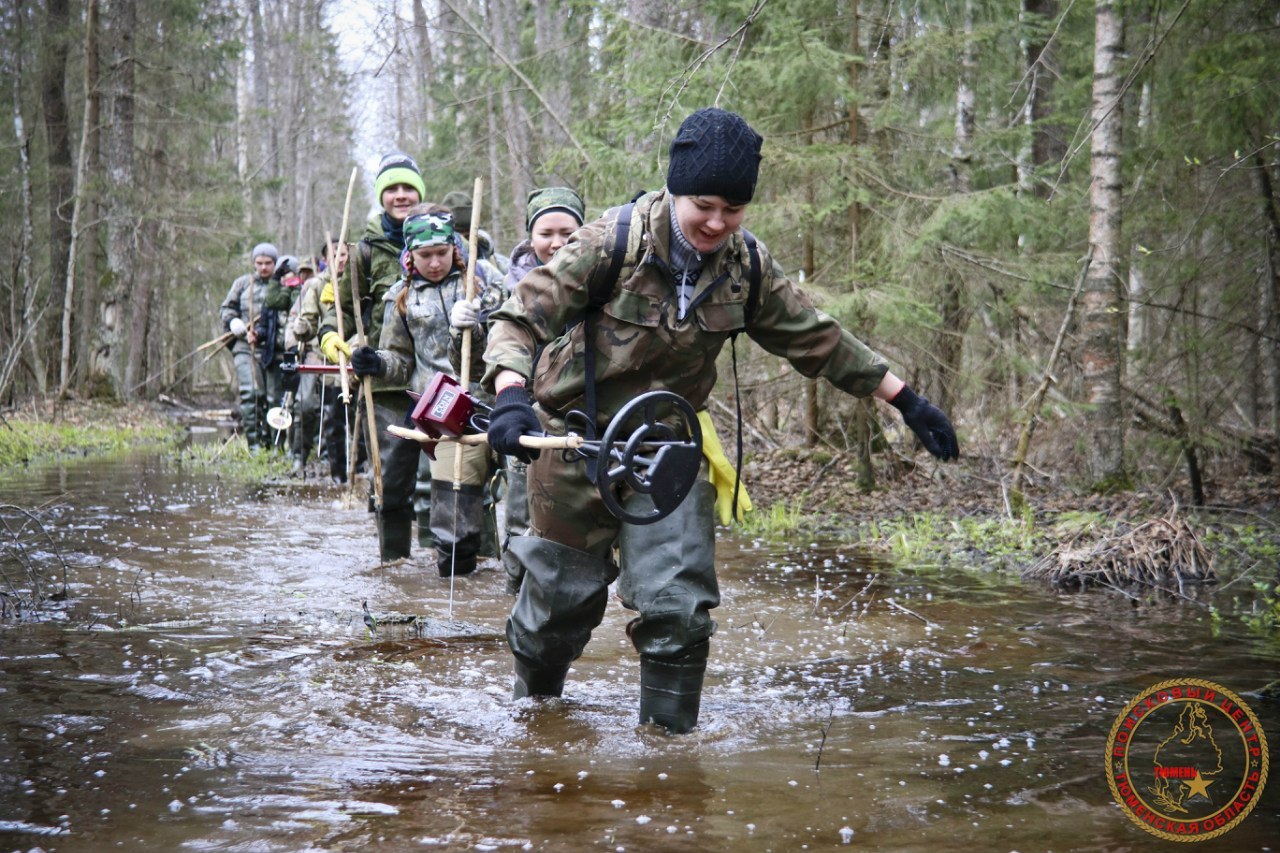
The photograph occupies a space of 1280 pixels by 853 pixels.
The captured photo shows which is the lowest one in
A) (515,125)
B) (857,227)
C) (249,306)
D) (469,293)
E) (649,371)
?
(649,371)

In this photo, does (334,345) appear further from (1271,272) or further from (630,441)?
(1271,272)

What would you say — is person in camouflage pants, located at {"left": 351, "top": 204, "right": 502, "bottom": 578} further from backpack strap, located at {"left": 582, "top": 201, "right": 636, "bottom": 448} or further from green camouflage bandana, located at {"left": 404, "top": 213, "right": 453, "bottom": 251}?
backpack strap, located at {"left": 582, "top": 201, "right": 636, "bottom": 448}

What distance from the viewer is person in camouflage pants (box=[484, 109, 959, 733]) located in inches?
162

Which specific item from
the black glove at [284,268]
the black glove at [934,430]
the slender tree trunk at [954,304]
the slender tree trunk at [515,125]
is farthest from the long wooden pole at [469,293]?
the slender tree trunk at [515,125]

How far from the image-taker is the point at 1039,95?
17562 millimetres

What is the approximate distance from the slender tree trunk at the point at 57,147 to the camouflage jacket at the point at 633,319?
18.6m

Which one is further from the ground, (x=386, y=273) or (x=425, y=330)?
(x=386, y=273)

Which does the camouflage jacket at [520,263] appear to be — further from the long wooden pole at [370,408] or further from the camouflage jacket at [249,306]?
the camouflage jacket at [249,306]

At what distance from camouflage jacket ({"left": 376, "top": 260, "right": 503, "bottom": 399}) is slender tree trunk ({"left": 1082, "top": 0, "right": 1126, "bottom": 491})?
515 cm

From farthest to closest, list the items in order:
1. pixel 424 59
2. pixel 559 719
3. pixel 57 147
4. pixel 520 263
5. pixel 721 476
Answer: pixel 424 59, pixel 57 147, pixel 520 263, pixel 559 719, pixel 721 476

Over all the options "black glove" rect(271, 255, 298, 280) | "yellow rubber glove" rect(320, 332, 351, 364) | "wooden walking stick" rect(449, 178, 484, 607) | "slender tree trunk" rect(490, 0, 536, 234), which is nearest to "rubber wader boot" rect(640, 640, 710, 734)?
"wooden walking stick" rect(449, 178, 484, 607)

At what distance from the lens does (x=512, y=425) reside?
12.5 ft

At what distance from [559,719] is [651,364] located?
140 cm

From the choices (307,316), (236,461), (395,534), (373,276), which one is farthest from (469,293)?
(236,461)
